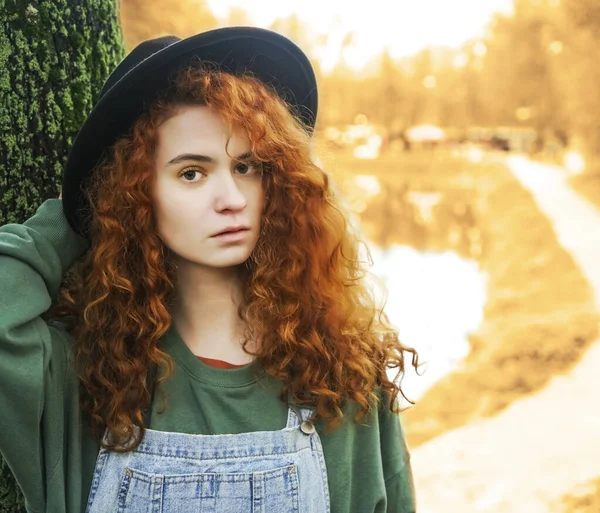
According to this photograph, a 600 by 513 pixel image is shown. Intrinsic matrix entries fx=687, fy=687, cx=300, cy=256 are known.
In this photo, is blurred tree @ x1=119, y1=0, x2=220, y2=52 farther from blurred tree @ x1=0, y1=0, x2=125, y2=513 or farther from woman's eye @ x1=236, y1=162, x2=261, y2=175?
woman's eye @ x1=236, y1=162, x2=261, y2=175

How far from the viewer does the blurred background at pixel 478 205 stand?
518 cm

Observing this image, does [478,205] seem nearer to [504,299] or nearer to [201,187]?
[504,299]

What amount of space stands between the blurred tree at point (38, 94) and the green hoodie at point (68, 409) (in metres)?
0.13

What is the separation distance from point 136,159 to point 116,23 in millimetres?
462

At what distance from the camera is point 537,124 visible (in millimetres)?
10031

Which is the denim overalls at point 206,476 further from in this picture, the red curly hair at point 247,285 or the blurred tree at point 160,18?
the blurred tree at point 160,18

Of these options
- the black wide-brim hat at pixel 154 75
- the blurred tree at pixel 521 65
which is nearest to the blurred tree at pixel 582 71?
the blurred tree at pixel 521 65

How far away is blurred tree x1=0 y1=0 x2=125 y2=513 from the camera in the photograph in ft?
3.80

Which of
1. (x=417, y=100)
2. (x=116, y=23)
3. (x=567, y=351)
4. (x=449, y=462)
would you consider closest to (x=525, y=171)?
(x=417, y=100)

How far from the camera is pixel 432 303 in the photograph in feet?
25.8

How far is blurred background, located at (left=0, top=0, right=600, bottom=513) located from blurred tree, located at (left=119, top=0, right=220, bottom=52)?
19mm

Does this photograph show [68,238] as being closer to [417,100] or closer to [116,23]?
[116,23]

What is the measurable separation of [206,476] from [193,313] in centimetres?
26

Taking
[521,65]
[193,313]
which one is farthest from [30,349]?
[521,65]
